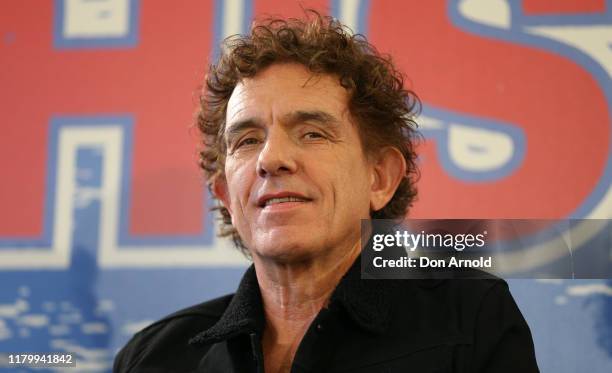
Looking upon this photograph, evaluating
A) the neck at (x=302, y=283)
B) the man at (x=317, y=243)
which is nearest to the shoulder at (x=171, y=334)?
the man at (x=317, y=243)

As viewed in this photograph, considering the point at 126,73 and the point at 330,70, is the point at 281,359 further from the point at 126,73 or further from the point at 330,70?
the point at 126,73

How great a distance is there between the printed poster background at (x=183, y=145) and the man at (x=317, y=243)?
0.82 feet

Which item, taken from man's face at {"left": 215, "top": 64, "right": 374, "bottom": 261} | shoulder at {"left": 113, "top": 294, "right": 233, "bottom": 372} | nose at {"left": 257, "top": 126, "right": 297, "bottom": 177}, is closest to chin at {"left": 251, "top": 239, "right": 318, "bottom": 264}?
man's face at {"left": 215, "top": 64, "right": 374, "bottom": 261}

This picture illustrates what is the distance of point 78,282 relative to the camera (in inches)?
66.4

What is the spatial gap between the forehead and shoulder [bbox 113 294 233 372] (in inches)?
13.5

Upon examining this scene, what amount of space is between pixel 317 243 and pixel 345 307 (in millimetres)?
106

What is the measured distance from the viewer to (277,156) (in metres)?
1.17

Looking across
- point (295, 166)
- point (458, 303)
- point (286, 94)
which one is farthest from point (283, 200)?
point (458, 303)

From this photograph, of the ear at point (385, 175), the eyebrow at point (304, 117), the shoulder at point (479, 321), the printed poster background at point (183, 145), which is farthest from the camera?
the printed poster background at point (183, 145)

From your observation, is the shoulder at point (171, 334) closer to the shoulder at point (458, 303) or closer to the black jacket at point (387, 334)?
the black jacket at point (387, 334)

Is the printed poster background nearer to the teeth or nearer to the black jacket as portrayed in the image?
the black jacket

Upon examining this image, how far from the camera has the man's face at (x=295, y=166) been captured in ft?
3.84

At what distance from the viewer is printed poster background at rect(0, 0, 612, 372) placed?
1529 mm

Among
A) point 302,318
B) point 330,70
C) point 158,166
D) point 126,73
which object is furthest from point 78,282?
point 330,70
